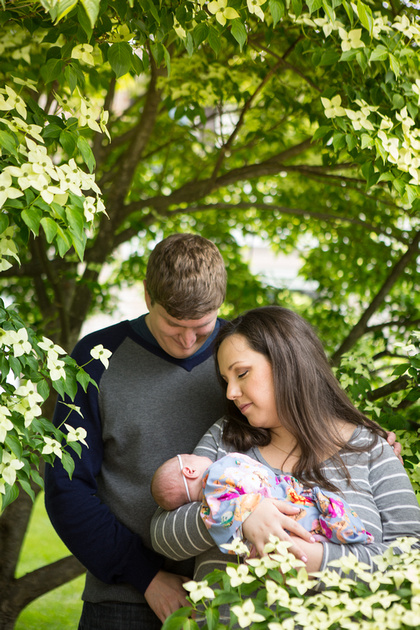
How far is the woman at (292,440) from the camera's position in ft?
6.03

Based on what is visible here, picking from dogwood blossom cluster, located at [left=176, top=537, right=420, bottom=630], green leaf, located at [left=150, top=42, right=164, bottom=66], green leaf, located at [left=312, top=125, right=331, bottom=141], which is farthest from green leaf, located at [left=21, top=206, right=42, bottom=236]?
green leaf, located at [left=312, top=125, right=331, bottom=141]

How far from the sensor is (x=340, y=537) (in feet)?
5.85

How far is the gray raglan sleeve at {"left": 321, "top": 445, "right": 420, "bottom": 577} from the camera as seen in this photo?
1.76m

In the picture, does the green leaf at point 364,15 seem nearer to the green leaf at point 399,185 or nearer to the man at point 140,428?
the green leaf at point 399,185

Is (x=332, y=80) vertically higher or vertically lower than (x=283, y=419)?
higher

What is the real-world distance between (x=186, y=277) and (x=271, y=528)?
32.2 inches

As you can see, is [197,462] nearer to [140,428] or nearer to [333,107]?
[140,428]

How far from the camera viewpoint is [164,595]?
2.12 m

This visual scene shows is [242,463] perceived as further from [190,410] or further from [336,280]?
[336,280]

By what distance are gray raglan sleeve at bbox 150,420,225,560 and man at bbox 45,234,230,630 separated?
210 mm

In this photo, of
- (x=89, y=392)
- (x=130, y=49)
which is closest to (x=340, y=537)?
(x=89, y=392)

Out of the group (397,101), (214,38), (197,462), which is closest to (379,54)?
(397,101)

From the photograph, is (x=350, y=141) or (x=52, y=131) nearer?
(x=52, y=131)

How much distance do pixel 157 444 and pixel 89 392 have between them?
295mm
